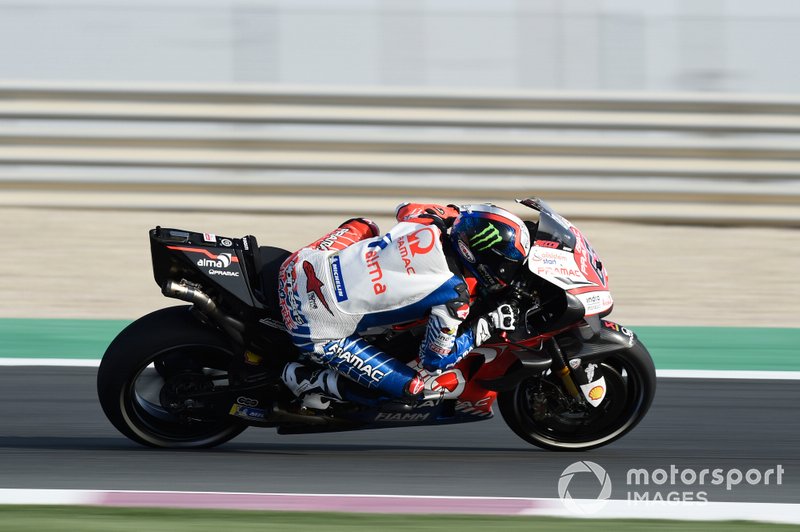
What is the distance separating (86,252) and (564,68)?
4.63 metres

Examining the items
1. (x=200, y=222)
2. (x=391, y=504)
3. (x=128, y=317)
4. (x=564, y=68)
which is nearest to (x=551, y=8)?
(x=564, y=68)

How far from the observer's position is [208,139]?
10508 mm

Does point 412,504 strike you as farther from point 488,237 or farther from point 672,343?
point 672,343

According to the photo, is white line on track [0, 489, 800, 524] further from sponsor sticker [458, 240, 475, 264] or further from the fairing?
sponsor sticker [458, 240, 475, 264]

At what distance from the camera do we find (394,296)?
5.72 m

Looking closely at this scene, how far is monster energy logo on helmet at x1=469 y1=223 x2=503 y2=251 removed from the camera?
18.3 ft

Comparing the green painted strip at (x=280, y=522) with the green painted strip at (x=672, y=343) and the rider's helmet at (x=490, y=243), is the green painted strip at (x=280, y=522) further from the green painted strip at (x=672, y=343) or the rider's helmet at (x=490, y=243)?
the green painted strip at (x=672, y=343)

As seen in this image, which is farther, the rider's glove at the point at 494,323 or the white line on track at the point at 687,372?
the white line on track at the point at 687,372

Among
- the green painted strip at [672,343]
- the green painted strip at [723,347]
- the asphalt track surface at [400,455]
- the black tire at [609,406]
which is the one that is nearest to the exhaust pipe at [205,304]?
the asphalt track surface at [400,455]

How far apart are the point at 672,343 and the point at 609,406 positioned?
2.54m

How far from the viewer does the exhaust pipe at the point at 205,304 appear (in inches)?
229

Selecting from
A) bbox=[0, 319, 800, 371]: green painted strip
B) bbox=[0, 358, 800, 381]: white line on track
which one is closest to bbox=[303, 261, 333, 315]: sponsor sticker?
bbox=[0, 358, 800, 381]: white line on track

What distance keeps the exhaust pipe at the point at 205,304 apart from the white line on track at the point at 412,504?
2.79 ft

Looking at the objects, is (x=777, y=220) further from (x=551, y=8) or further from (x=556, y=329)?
(x=556, y=329)
